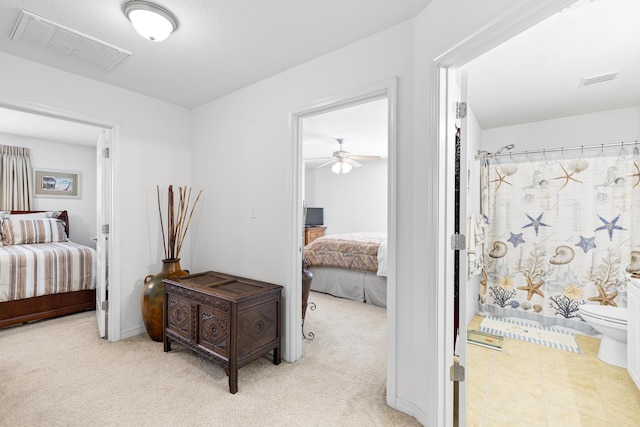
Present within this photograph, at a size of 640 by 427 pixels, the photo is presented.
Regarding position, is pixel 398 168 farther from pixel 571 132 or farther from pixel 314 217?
pixel 314 217

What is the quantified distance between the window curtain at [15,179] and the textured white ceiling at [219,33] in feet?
11.1

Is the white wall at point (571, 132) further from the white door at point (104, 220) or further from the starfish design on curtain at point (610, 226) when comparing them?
the white door at point (104, 220)

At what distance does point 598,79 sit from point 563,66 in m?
0.48

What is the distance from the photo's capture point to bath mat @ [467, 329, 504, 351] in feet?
9.02

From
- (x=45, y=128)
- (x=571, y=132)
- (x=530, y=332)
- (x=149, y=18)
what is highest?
(x=45, y=128)

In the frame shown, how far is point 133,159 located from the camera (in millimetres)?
2836

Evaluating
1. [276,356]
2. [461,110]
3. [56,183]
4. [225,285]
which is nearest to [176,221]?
[225,285]

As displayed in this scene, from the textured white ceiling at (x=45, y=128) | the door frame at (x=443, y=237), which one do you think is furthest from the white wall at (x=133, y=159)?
the door frame at (x=443, y=237)

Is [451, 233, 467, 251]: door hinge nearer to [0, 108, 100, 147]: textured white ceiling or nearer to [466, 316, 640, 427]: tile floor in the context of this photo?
[466, 316, 640, 427]: tile floor

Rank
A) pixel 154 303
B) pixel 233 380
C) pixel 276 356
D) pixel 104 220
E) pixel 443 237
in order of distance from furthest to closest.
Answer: pixel 104 220 < pixel 154 303 < pixel 276 356 < pixel 233 380 < pixel 443 237

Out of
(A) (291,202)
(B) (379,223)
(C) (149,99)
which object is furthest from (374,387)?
(B) (379,223)

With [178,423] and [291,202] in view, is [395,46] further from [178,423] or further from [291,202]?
[178,423]

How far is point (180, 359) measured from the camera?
7.91 ft

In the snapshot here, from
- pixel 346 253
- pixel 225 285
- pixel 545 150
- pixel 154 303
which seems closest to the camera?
pixel 225 285
